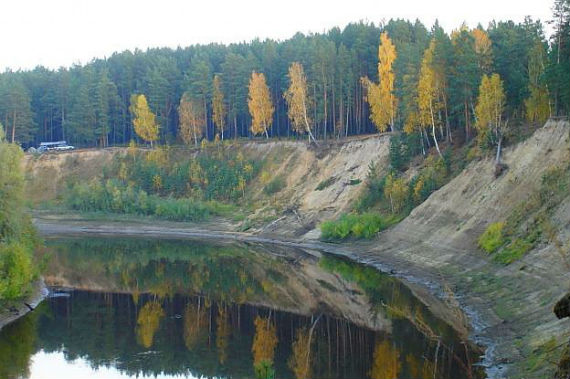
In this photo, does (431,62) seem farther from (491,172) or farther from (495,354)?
(495,354)

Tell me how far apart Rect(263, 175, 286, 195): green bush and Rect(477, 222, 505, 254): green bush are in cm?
4259

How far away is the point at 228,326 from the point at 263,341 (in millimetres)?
4047

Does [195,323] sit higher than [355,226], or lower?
lower

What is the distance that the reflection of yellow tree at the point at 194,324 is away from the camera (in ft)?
98.6

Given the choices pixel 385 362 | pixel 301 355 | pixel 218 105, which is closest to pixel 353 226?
pixel 301 355

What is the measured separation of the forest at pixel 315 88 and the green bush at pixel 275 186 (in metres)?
8.72

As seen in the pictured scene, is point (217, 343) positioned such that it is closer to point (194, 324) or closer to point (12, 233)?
point (194, 324)

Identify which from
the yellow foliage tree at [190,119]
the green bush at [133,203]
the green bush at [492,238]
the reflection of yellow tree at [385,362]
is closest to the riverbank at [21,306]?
the reflection of yellow tree at [385,362]

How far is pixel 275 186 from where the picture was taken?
84.4m

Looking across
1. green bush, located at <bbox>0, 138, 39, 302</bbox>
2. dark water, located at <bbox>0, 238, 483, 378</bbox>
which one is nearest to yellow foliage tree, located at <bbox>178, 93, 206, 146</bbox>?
dark water, located at <bbox>0, 238, 483, 378</bbox>

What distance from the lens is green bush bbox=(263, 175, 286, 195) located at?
8394 cm

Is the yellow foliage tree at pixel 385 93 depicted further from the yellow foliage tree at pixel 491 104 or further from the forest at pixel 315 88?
the yellow foliage tree at pixel 491 104

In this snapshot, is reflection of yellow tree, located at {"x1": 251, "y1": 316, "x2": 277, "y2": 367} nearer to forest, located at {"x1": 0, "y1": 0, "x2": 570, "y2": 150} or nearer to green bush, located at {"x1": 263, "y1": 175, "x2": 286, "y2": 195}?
forest, located at {"x1": 0, "y1": 0, "x2": 570, "y2": 150}

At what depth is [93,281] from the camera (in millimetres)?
48688
